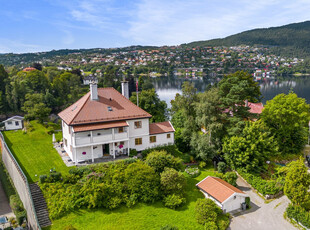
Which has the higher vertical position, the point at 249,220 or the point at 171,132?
the point at 171,132

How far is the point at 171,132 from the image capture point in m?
29.1

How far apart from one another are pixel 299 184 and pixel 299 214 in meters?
2.52

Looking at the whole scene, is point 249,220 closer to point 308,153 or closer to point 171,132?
point 171,132

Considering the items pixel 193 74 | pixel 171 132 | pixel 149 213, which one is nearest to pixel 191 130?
pixel 171 132

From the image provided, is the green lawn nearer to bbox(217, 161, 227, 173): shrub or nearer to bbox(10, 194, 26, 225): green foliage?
bbox(217, 161, 227, 173): shrub

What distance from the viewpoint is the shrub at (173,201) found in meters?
20.3

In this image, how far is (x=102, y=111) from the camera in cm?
2642

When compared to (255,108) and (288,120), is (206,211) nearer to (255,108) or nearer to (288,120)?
(288,120)

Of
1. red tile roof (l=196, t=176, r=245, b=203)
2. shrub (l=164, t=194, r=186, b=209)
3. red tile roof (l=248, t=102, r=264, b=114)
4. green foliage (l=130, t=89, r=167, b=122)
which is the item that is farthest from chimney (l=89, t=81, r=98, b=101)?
red tile roof (l=248, t=102, r=264, b=114)

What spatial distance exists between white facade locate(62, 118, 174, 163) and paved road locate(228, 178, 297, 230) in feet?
37.4

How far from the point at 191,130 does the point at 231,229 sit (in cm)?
1415

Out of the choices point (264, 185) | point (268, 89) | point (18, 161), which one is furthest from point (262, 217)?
point (268, 89)

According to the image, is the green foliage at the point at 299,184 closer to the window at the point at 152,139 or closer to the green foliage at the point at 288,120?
the green foliage at the point at 288,120

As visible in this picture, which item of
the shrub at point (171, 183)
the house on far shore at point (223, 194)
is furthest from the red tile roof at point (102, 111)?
the house on far shore at point (223, 194)
